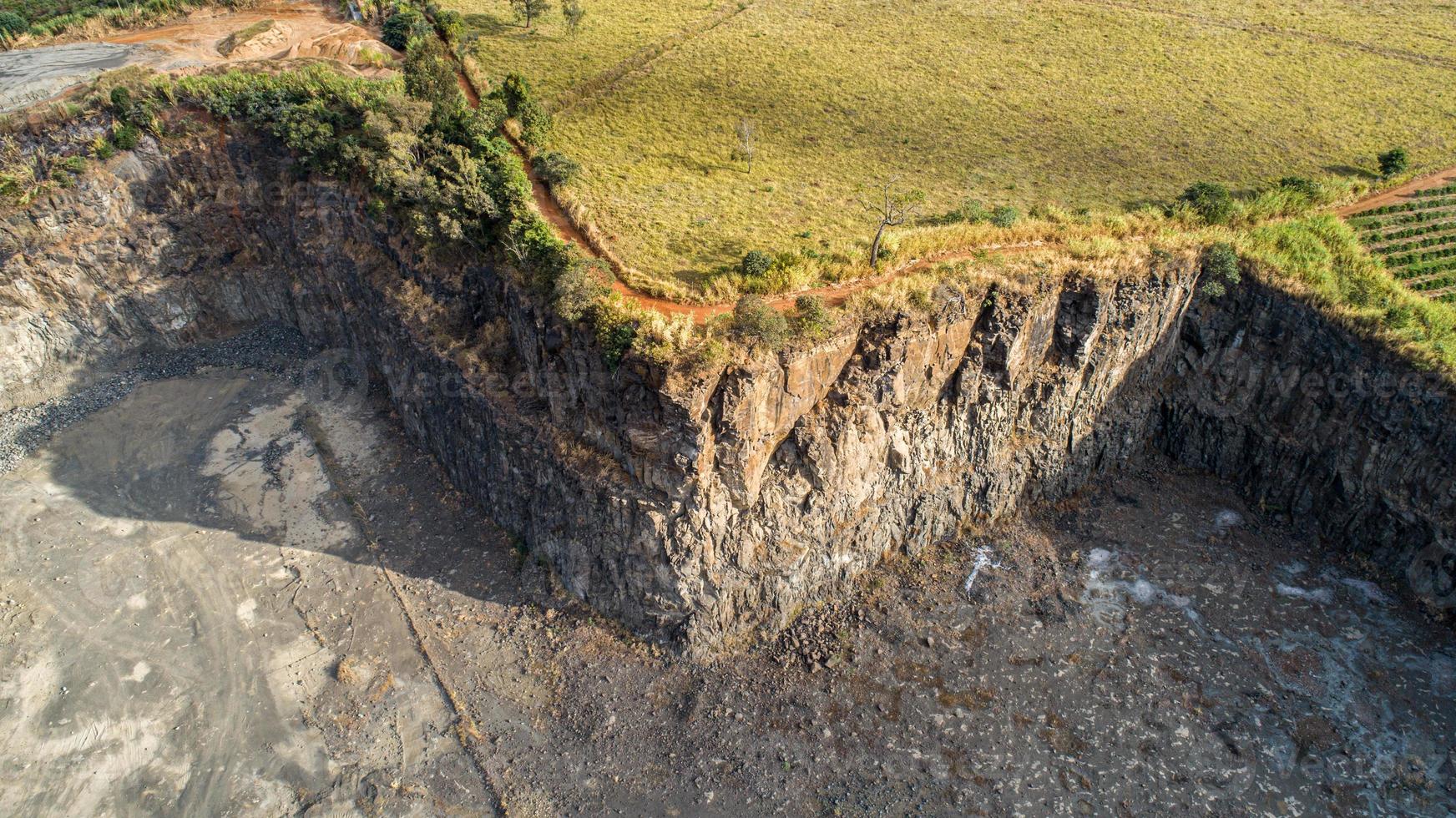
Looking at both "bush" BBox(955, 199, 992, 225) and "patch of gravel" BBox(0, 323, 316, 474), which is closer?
"bush" BBox(955, 199, 992, 225)

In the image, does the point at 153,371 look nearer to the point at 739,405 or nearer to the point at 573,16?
the point at 573,16

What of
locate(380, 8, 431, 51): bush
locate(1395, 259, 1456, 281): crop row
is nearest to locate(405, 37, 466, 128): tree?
Answer: locate(380, 8, 431, 51): bush

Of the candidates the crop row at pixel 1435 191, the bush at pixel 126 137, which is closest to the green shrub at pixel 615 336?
the bush at pixel 126 137

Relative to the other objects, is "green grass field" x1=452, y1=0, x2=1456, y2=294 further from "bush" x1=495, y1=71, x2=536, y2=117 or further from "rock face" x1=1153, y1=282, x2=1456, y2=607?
"rock face" x1=1153, y1=282, x2=1456, y2=607

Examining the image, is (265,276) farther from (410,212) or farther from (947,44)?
(947,44)

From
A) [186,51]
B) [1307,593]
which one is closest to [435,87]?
[186,51]
